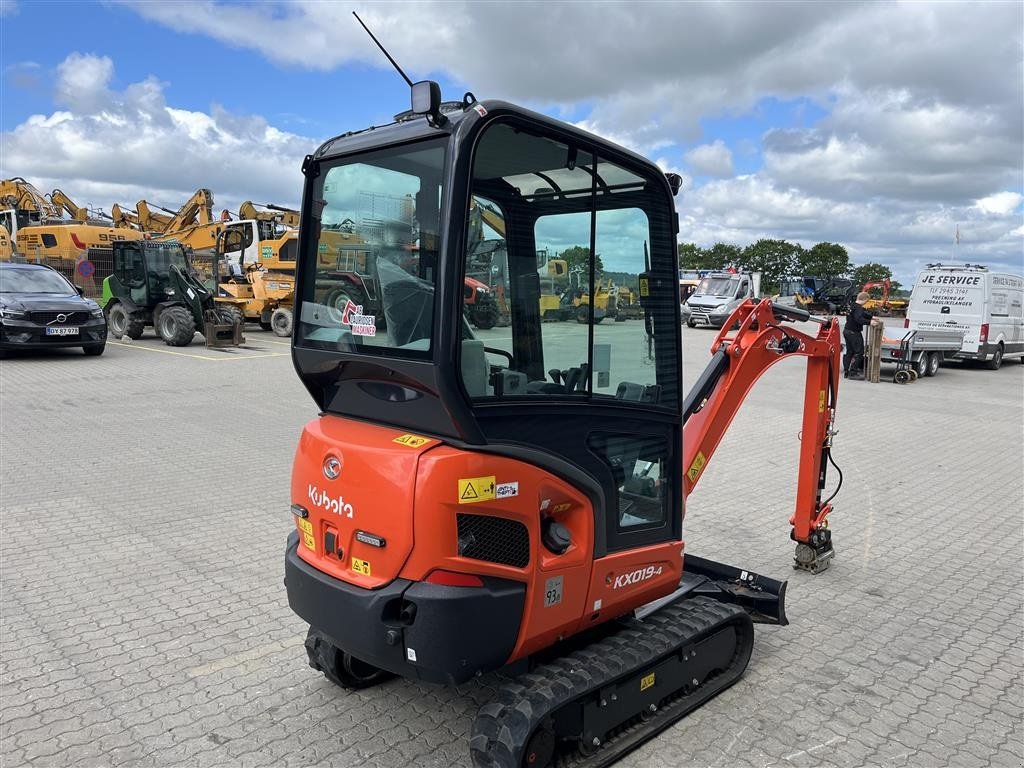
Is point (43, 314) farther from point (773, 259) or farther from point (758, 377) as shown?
point (773, 259)

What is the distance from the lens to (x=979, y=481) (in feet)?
26.2

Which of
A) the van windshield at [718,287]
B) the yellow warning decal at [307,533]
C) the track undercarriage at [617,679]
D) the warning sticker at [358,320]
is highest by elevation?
the van windshield at [718,287]

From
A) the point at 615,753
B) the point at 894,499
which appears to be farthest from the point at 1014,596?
the point at 615,753

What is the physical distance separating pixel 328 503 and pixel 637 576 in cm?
138

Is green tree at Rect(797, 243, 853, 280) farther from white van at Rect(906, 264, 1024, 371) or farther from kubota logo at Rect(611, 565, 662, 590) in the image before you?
kubota logo at Rect(611, 565, 662, 590)

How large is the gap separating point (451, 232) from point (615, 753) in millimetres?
2171

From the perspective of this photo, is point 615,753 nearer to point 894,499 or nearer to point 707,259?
point 894,499

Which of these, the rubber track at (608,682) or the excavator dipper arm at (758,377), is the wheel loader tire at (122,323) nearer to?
the excavator dipper arm at (758,377)

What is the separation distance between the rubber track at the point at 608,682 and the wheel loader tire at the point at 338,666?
94 centimetres

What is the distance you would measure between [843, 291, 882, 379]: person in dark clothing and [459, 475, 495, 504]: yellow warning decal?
14122mm

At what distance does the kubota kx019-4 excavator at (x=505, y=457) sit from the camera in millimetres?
2631

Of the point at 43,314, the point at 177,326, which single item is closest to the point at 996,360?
the point at 177,326

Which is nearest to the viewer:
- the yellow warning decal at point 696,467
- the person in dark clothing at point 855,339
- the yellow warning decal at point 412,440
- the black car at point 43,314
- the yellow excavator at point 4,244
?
the yellow warning decal at point 412,440

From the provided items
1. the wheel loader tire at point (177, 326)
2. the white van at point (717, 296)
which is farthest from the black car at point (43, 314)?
the white van at point (717, 296)
